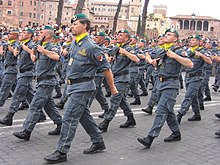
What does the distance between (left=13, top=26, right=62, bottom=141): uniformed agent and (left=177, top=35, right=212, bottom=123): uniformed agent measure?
9.94 ft

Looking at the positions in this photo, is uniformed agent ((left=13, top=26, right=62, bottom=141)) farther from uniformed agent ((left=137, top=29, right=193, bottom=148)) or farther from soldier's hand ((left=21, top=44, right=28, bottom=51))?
uniformed agent ((left=137, top=29, right=193, bottom=148))

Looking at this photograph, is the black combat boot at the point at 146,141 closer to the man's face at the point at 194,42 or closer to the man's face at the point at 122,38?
the man's face at the point at 122,38

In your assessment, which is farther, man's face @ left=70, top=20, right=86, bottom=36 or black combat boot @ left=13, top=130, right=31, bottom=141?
black combat boot @ left=13, top=130, right=31, bottom=141

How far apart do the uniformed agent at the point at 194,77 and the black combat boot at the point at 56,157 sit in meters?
3.69

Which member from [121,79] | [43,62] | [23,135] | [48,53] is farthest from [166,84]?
[23,135]

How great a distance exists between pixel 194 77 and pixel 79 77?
3984mm

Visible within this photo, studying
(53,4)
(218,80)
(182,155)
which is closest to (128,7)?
(53,4)

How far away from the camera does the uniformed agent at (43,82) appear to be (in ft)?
21.1

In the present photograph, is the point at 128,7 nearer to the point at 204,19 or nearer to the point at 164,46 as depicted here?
the point at 204,19

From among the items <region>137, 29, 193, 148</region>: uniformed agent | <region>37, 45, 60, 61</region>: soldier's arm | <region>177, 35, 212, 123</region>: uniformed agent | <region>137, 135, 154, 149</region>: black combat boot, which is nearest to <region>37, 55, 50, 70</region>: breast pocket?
<region>37, 45, 60, 61</region>: soldier's arm

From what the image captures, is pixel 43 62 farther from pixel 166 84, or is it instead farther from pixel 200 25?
pixel 200 25

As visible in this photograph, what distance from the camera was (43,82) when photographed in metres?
6.65

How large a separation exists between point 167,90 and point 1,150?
2948mm

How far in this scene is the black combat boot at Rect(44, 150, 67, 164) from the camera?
539 centimetres
